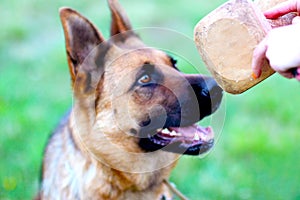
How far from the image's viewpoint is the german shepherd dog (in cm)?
308

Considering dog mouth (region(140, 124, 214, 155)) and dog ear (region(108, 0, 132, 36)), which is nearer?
dog mouth (region(140, 124, 214, 155))

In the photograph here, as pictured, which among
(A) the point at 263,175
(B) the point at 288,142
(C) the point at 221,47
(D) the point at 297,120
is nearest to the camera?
(C) the point at 221,47

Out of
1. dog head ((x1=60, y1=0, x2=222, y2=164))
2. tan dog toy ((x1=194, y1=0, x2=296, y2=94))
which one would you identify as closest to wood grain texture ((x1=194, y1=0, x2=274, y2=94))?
tan dog toy ((x1=194, y1=0, x2=296, y2=94))

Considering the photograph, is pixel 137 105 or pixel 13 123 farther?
pixel 13 123

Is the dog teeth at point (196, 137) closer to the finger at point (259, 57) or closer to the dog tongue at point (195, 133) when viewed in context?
the dog tongue at point (195, 133)

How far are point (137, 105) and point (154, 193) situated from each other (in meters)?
0.51

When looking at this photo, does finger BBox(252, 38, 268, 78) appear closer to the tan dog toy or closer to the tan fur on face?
the tan dog toy

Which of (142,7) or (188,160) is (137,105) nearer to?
(188,160)

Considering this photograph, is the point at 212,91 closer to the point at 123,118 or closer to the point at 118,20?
the point at 123,118

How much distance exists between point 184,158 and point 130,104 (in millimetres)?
1891

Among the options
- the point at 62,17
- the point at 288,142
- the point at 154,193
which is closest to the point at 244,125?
the point at 288,142

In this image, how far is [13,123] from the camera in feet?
17.7

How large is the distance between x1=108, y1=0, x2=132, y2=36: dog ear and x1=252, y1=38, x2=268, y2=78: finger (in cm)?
130

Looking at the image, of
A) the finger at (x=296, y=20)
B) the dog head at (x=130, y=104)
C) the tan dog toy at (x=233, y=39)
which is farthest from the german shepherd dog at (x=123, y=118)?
the finger at (x=296, y=20)
